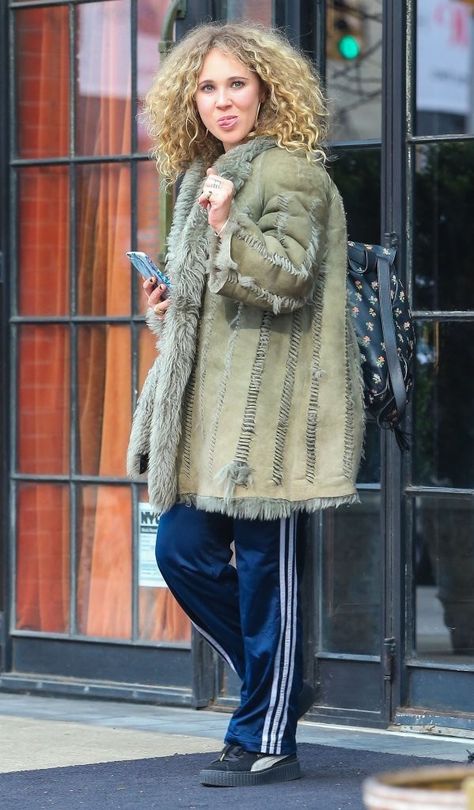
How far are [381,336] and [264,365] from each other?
14.7 inches

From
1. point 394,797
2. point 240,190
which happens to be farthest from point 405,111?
point 394,797

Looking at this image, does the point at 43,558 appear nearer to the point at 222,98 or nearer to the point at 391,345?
the point at 391,345

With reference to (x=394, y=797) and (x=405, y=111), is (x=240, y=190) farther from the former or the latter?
(x=394, y=797)

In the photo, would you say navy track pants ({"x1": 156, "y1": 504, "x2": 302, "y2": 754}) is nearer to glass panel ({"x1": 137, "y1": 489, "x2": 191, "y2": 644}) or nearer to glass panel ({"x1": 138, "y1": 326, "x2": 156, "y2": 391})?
glass panel ({"x1": 137, "y1": 489, "x2": 191, "y2": 644})

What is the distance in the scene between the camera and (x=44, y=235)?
6.80 metres

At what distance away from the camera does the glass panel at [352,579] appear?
5922mm

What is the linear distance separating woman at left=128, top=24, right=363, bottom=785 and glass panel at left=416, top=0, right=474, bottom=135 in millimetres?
1063


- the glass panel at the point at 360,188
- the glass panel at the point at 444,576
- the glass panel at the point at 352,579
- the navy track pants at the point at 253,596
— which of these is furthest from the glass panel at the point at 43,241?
the navy track pants at the point at 253,596

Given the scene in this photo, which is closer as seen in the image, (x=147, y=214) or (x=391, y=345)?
(x=391, y=345)

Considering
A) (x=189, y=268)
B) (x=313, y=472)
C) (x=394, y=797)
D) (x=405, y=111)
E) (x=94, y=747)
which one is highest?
(x=405, y=111)

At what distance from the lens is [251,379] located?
4.53m

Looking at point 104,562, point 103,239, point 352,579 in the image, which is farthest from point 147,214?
point 352,579

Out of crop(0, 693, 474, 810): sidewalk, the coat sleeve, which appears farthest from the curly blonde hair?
crop(0, 693, 474, 810): sidewalk

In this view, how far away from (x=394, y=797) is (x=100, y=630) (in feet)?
14.8
